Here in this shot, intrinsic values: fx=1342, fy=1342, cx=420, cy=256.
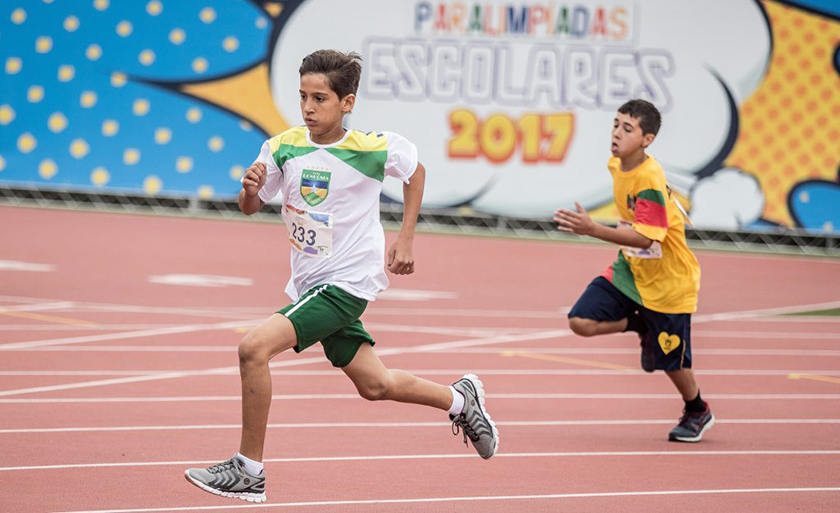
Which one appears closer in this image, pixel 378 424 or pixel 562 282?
pixel 378 424

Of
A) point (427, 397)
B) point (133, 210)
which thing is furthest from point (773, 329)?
point (133, 210)

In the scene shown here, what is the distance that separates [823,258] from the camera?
19.5 m

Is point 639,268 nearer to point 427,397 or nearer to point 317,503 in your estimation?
point 427,397

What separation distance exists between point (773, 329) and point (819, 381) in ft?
8.96

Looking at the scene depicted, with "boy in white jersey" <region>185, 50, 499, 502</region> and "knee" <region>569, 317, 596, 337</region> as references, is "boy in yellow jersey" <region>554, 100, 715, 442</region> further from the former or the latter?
"boy in white jersey" <region>185, 50, 499, 502</region>

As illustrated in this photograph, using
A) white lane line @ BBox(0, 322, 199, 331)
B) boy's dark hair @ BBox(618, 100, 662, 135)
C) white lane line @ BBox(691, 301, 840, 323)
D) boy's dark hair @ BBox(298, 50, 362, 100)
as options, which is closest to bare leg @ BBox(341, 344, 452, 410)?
boy's dark hair @ BBox(298, 50, 362, 100)

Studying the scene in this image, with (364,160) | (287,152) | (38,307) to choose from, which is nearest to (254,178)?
(287,152)

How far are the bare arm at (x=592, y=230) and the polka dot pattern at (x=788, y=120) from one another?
46.1 ft

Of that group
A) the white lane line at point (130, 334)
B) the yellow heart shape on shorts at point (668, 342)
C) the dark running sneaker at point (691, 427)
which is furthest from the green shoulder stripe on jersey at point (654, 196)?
the white lane line at point (130, 334)

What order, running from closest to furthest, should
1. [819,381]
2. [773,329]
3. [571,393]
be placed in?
[571,393]
[819,381]
[773,329]

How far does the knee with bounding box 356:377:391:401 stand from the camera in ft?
17.5

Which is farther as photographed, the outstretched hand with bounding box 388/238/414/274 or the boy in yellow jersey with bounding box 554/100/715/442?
the boy in yellow jersey with bounding box 554/100/715/442

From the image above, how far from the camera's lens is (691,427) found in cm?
696

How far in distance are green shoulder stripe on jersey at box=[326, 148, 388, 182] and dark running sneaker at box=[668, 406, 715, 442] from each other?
254 centimetres
